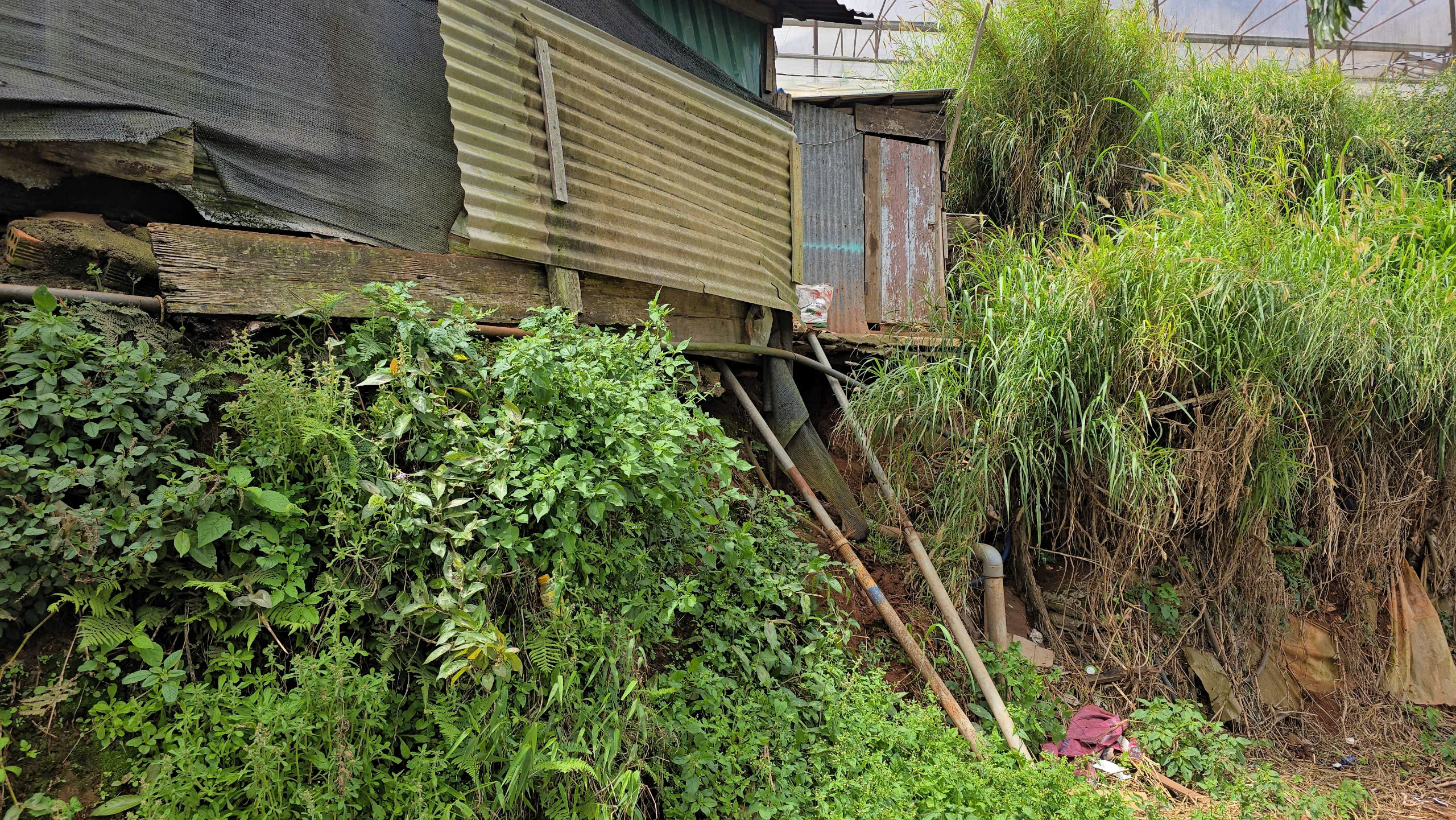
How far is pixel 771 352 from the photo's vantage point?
5102 millimetres

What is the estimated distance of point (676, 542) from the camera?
11.2ft

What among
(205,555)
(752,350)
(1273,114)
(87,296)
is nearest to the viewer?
(205,555)

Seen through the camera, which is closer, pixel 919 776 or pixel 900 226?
pixel 919 776

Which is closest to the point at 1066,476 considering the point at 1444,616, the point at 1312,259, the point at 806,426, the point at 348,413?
the point at 806,426

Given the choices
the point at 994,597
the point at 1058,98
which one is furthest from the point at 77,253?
the point at 1058,98

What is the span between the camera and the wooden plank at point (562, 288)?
3969 mm

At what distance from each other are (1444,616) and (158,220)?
7639mm

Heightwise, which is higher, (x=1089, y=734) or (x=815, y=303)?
(x=815, y=303)

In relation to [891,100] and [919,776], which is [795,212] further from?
[919,776]

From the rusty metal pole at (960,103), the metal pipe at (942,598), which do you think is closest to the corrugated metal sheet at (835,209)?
the rusty metal pole at (960,103)

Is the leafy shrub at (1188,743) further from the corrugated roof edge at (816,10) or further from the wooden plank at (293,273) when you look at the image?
the corrugated roof edge at (816,10)

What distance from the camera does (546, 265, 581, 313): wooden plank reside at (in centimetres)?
397

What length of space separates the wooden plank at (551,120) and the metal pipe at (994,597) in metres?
2.94

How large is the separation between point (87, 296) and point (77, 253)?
0.24 meters
